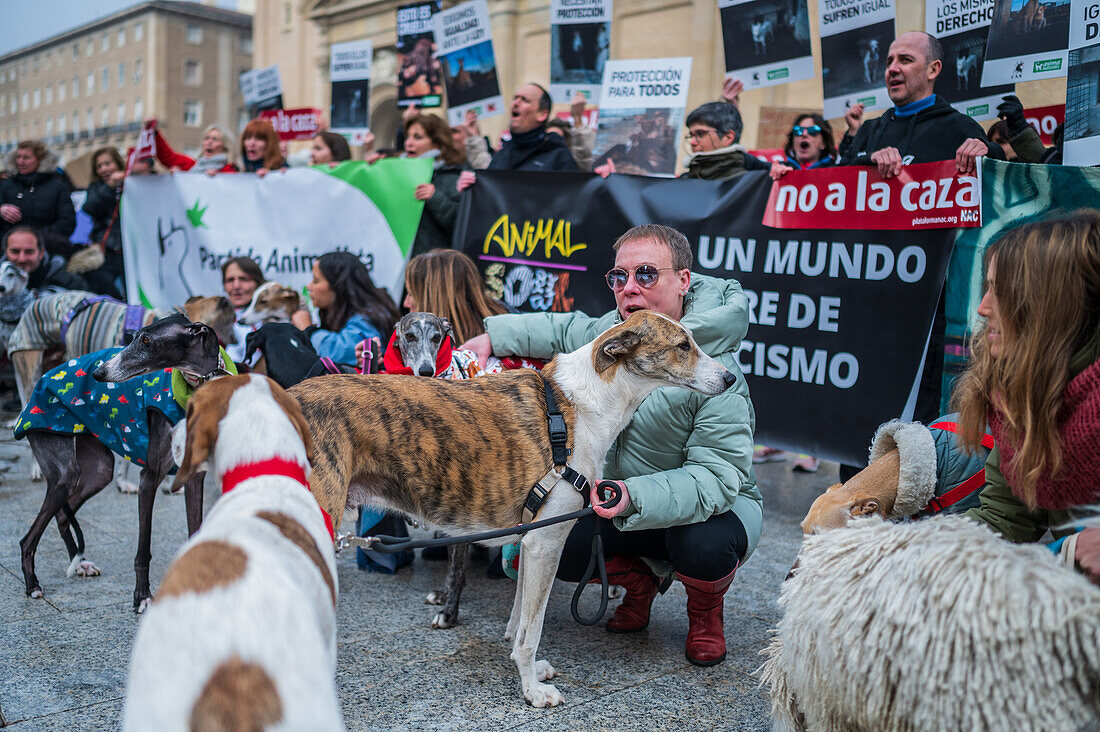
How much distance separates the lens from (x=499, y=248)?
259 inches

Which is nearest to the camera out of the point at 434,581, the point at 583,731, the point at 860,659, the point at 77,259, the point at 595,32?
the point at 860,659

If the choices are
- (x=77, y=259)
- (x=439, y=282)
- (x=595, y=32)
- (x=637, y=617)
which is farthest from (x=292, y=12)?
(x=637, y=617)

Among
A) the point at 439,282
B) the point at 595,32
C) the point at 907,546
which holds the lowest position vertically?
the point at 907,546

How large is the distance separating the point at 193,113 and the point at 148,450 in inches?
2197

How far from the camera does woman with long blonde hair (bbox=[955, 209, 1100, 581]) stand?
2.05 m

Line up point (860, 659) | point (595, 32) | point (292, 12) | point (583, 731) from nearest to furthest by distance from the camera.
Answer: point (860, 659) < point (583, 731) < point (595, 32) < point (292, 12)

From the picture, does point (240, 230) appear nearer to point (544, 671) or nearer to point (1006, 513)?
point (544, 671)

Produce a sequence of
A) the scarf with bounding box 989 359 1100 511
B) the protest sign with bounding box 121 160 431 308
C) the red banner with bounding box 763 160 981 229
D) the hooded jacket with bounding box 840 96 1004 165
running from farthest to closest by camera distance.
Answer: the protest sign with bounding box 121 160 431 308 → the hooded jacket with bounding box 840 96 1004 165 → the red banner with bounding box 763 160 981 229 → the scarf with bounding box 989 359 1100 511

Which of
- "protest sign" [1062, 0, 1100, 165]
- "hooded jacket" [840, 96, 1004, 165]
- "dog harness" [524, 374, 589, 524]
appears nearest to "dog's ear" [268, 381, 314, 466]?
"dog harness" [524, 374, 589, 524]

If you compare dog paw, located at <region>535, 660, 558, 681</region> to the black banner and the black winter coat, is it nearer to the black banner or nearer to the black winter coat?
the black banner

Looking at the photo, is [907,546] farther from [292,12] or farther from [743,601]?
[292,12]

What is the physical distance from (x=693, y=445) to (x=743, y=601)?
1.14m

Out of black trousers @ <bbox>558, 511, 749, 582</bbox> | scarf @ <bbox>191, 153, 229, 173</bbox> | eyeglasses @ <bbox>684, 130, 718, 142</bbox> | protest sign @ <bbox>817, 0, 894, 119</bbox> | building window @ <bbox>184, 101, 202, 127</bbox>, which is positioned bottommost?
black trousers @ <bbox>558, 511, 749, 582</bbox>

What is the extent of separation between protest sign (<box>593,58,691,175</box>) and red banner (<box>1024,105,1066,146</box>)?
8.57 ft
